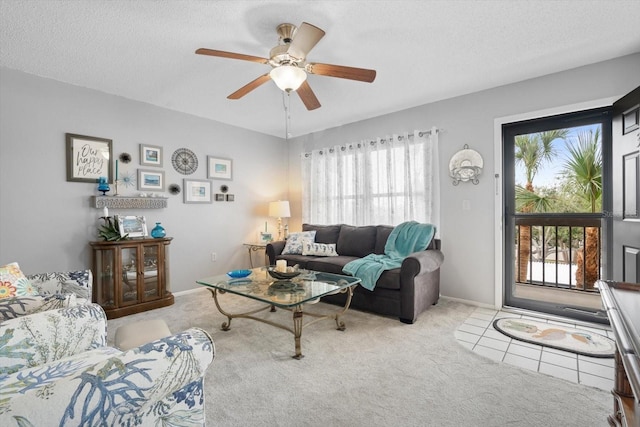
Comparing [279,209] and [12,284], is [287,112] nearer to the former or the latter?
[279,209]

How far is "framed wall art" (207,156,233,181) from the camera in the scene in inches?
174

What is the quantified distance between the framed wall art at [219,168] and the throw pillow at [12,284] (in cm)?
279

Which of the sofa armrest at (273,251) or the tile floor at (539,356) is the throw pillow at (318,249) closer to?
the sofa armrest at (273,251)

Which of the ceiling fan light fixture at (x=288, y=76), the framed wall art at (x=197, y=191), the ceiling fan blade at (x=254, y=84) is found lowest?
the framed wall art at (x=197, y=191)

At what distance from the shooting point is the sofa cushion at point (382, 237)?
3846 millimetres

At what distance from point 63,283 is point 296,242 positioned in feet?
8.63

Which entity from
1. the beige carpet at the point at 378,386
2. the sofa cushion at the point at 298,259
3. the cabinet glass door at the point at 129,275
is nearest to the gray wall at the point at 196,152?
the cabinet glass door at the point at 129,275

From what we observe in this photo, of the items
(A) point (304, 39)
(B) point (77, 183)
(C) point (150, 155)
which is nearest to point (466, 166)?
(A) point (304, 39)

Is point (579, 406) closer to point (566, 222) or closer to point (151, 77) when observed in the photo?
point (566, 222)

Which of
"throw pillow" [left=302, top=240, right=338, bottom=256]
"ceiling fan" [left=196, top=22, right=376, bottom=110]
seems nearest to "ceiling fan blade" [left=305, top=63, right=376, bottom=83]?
"ceiling fan" [left=196, top=22, right=376, bottom=110]

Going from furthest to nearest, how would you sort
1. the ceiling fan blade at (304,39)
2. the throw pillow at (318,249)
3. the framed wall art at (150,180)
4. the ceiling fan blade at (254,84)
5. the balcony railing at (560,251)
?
the throw pillow at (318,249)
the framed wall art at (150,180)
the balcony railing at (560,251)
the ceiling fan blade at (254,84)
the ceiling fan blade at (304,39)

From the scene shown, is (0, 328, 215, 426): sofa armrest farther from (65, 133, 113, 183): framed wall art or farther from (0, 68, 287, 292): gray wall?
(65, 133, 113, 183): framed wall art

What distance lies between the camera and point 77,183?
10.7 ft

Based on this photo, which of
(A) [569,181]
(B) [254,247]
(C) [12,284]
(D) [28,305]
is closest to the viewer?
(D) [28,305]
